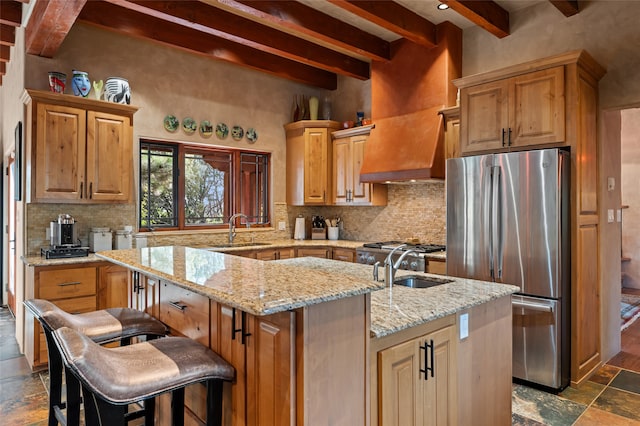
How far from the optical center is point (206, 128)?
489 centimetres

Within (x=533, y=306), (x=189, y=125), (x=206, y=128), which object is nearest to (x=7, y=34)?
(x=189, y=125)

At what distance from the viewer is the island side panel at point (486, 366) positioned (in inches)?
77.2

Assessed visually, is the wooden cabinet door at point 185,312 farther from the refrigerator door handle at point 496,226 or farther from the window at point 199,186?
the window at point 199,186

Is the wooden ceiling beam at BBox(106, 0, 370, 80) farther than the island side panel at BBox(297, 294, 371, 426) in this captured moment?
Yes

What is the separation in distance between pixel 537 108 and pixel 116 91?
12.3ft

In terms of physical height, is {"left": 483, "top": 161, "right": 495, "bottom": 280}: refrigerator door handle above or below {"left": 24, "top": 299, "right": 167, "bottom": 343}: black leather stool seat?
above

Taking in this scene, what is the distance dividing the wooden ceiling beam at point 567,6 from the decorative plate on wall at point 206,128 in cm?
364

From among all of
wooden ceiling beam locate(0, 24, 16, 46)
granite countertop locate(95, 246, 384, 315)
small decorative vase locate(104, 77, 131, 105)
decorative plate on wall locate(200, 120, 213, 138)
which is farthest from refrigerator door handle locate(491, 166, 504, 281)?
wooden ceiling beam locate(0, 24, 16, 46)

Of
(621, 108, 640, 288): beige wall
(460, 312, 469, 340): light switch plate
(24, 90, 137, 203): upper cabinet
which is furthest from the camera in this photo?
(621, 108, 640, 288): beige wall

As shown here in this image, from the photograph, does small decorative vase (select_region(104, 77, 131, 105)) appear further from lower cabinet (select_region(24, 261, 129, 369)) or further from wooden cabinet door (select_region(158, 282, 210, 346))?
wooden cabinet door (select_region(158, 282, 210, 346))

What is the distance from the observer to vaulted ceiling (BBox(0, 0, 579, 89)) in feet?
11.0

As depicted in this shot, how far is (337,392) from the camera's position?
1389 millimetres

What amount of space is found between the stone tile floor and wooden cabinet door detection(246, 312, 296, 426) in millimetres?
1918

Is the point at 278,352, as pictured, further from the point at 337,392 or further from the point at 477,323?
the point at 477,323
